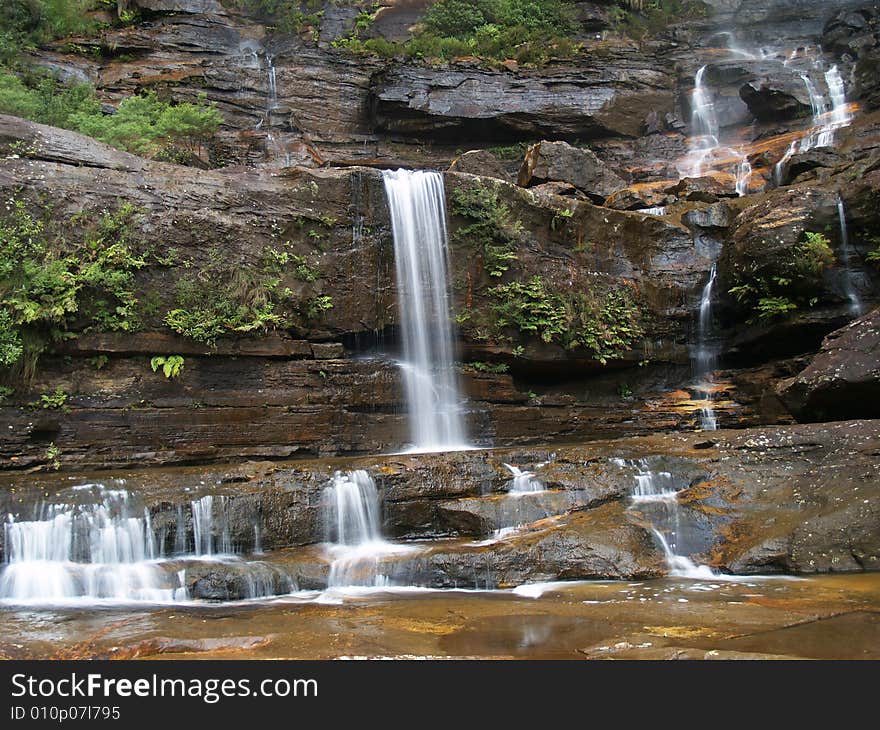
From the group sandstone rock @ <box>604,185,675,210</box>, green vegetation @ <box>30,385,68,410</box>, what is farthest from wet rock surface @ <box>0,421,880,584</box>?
sandstone rock @ <box>604,185,675,210</box>

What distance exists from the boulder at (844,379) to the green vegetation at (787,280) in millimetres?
2422

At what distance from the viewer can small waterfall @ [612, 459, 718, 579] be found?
836cm

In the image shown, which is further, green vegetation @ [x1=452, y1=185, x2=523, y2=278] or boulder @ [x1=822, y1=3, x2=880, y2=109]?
boulder @ [x1=822, y1=3, x2=880, y2=109]

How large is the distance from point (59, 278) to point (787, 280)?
45.2ft

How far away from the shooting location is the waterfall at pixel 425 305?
44.1ft

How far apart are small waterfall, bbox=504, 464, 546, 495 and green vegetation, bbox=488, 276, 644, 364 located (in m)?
4.80

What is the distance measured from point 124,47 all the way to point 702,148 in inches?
761

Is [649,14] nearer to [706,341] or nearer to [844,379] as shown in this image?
[706,341]

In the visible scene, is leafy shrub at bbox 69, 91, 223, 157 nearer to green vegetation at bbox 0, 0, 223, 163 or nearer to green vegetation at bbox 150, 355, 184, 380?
green vegetation at bbox 0, 0, 223, 163

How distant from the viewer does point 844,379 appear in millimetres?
11016

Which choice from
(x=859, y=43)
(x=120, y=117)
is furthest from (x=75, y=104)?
(x=859, y=43)
